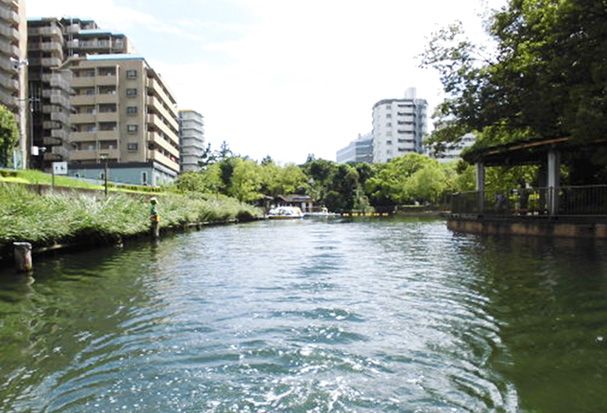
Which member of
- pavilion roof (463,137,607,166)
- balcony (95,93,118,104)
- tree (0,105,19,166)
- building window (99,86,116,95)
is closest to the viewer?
pavilion roof (463,137,607,166)

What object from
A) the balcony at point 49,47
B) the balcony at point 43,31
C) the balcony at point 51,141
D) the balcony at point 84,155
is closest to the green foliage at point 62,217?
the balcony at point 84,155

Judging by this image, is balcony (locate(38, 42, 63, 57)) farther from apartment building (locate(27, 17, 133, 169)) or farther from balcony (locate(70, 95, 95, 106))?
balcony (locate(70, 95, 95, 106))

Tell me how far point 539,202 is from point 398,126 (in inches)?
4253

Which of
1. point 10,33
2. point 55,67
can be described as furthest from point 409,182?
point 10,33

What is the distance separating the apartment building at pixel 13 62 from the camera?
189 ft

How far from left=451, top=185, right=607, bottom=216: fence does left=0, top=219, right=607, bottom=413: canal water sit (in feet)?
26.5

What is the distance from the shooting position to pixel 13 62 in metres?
57.9

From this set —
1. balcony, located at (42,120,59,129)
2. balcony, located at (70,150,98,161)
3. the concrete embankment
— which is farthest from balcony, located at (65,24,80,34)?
the concrete embankment

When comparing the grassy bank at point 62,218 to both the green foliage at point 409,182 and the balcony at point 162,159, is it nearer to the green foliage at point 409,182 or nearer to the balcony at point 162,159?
the balcony at point 162,159

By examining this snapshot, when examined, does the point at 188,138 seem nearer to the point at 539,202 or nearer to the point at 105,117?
the point at 105,117

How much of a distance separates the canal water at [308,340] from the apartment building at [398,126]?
117 metres

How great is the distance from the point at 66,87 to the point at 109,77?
8207 millimetres

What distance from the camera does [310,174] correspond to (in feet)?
299

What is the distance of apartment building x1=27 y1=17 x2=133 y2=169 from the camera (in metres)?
65.0
